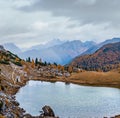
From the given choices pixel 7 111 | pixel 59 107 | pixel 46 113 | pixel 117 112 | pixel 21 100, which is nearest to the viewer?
pixel 7 111

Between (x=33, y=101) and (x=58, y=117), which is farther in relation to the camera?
(x=33, y=101)

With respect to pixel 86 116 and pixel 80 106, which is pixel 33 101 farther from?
→ pixel 86 116

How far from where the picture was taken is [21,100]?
140 m

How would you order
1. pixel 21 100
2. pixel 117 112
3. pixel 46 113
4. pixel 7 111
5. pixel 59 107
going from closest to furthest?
pixel 7 111 → pixel 46 113 → pixel 117 112 → pixel 59 107 → pixel 21 100

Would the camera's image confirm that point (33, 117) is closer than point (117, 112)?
Yes

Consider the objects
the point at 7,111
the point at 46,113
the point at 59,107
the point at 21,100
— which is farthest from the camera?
the point at 21,100

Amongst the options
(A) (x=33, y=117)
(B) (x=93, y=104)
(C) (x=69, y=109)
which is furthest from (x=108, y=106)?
(A) (x=33, y=117)

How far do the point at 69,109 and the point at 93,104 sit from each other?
1673 centimetres

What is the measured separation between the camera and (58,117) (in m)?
100

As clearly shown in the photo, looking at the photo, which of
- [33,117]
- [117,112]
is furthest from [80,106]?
[33,117]

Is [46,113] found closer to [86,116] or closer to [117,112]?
[86,116]

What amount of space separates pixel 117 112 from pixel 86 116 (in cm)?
1450

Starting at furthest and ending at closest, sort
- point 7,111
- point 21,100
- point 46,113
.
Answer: point 21,100
point 46,113
point 7,111

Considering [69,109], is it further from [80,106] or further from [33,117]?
[33,117]
